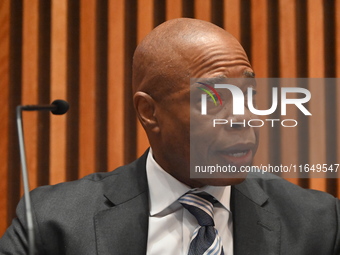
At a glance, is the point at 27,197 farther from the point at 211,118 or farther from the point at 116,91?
the point at 116,91

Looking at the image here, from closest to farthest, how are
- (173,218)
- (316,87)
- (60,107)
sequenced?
(60,107)
(173,218)
(316,87)

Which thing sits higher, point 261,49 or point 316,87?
point 261,49

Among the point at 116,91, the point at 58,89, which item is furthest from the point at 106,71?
the point at 58,89

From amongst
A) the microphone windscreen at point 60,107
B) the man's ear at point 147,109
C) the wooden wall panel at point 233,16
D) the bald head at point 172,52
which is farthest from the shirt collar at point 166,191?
the wooden wall panel at point 233,16

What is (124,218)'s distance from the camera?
A: 1.42m

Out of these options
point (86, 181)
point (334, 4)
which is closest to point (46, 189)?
point (86, 181)

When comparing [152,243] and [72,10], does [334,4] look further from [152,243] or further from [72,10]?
[152,243]

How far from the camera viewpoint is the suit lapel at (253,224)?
1.39 meters

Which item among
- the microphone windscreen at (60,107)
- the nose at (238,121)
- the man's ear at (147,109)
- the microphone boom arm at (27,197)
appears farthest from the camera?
the man's ear at (147,109)

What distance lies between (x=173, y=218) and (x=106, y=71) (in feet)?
2.88

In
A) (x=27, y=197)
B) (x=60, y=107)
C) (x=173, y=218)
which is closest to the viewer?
(x=27, y=197)

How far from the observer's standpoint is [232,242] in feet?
4.63

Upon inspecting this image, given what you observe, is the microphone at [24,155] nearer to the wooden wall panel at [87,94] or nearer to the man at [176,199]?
the man at [176,199]

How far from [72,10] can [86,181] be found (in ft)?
2.90
